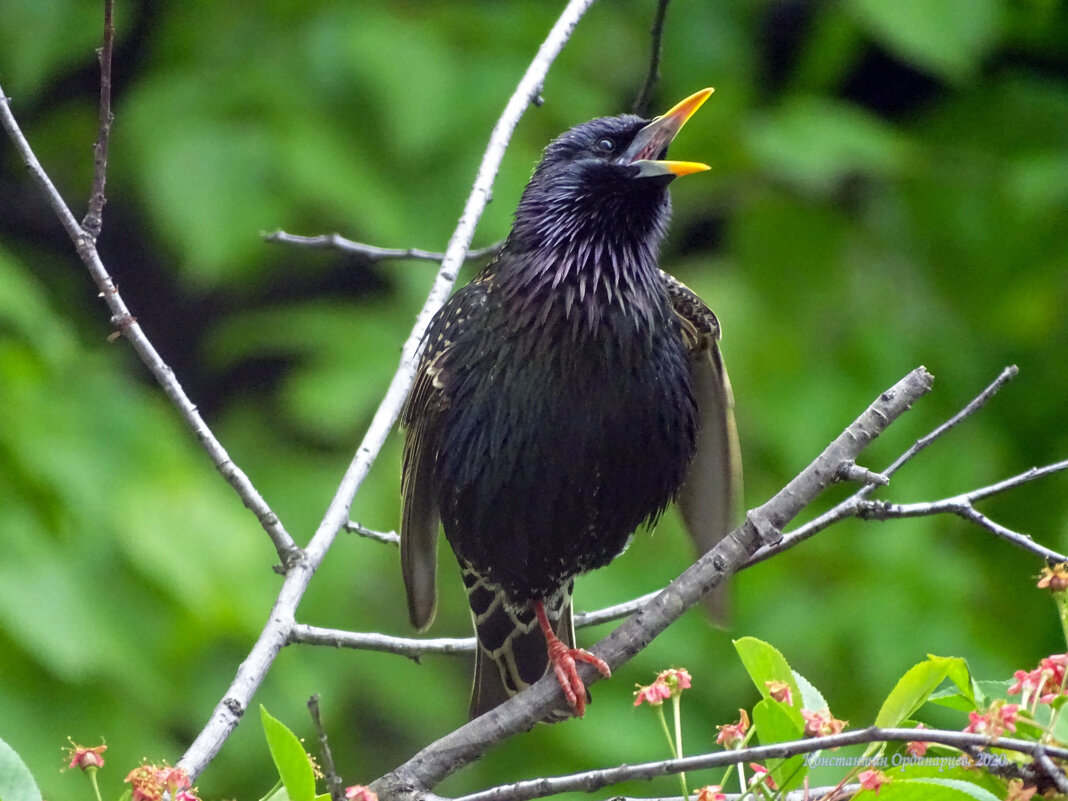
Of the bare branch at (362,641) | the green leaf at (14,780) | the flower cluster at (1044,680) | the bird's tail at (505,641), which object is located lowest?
the flower cluster at (1044,680)

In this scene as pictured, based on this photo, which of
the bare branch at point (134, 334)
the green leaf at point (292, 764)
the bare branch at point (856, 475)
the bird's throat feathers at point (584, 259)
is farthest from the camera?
the bird's throat feathers at point (584, 259)

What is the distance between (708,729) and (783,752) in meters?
2.88

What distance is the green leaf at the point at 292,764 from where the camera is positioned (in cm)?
162

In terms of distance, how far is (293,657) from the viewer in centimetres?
419

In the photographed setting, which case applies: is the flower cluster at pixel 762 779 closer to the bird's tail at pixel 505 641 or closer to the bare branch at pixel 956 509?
the bare branch at pixel 956 509

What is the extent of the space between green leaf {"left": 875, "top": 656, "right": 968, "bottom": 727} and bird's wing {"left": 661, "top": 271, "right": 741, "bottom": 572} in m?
1.33

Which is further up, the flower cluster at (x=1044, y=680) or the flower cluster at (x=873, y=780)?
the flower cluster at (x=1044, y=680)

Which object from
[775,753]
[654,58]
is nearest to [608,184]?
[654,58]

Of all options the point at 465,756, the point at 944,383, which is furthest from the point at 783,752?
the point at 944,383

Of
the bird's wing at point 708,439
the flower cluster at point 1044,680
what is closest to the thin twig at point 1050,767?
the flower cluster at point 1044,680

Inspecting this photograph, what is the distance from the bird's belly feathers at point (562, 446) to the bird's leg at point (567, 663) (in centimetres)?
17

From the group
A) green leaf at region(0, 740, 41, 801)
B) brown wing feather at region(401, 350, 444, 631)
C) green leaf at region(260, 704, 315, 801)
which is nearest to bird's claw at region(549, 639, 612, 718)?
brown wing feather at region(401, 350, 444, 631)

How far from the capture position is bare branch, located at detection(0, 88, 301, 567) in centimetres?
211

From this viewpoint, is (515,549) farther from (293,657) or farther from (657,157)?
(293,657)
